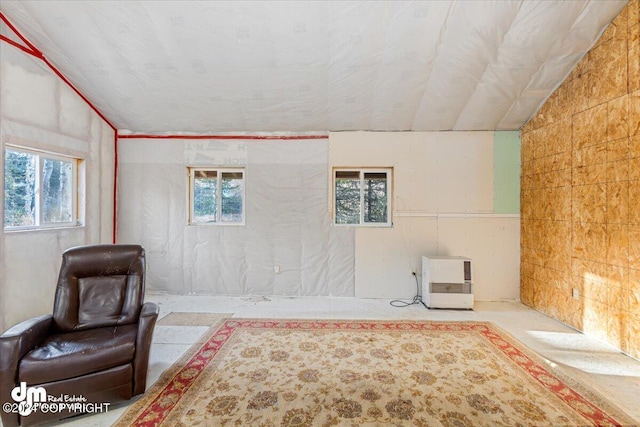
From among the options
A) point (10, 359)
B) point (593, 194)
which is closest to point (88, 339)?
point (10, 359)

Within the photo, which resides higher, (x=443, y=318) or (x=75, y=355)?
(x=75, y=355)

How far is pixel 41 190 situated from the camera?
348 cm

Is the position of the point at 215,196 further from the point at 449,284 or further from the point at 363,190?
the point at 449,284

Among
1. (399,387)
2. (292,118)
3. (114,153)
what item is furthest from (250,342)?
(114,153)

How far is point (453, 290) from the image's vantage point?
397cm

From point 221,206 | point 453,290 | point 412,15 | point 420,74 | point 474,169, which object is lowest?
point 453,290

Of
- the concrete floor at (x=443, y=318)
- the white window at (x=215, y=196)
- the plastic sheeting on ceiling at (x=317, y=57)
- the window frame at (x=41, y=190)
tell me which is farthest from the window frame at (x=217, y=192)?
the window frame at (x=41, y=190)

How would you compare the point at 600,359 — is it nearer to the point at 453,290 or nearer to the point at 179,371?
the point at 453,290

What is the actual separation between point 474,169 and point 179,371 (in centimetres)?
458

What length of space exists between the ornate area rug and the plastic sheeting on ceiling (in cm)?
297

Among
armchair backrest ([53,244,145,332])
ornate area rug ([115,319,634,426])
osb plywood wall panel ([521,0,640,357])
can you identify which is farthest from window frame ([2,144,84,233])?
osb plywood wall panel ([521,0,640,357])

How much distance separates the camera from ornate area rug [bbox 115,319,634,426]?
74.7 inches

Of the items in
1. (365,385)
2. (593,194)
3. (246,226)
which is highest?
(593,194)

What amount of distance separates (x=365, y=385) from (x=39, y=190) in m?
4.20
